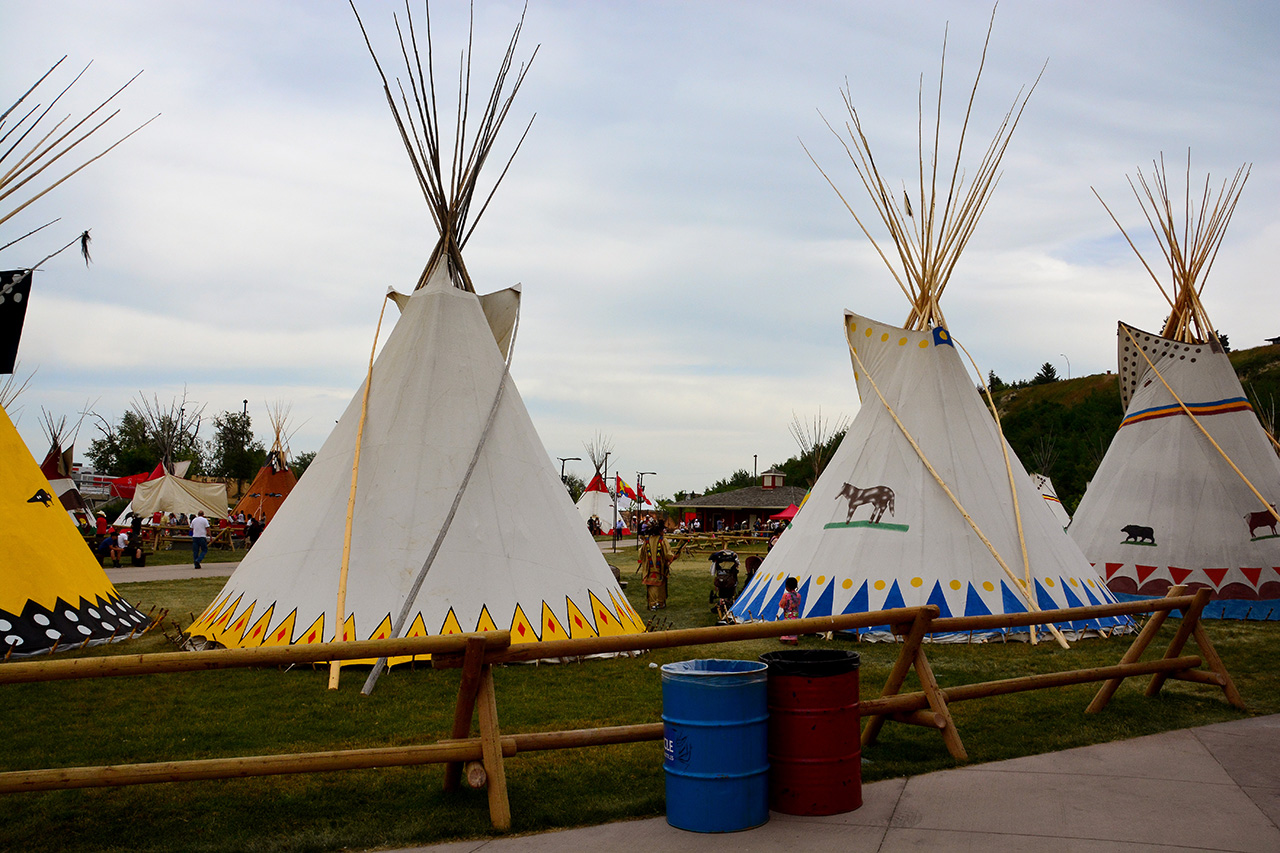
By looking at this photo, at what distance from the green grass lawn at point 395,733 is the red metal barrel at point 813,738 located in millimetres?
622

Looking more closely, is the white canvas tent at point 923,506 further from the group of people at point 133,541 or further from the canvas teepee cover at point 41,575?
the group of people at point 133,541

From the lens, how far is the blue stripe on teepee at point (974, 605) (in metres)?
8.85

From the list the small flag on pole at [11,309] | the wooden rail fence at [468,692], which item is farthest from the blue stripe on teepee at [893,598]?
the small flag on pole at [11,309]

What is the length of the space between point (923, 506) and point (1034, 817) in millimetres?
6046

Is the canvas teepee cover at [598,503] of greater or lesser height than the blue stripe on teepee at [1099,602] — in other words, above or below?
above

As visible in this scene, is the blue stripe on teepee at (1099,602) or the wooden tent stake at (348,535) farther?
the blue stripe on teepee at (1099,602)

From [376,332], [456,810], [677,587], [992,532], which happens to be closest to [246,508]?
[677,587]

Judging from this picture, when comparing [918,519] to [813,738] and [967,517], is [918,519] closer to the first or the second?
[967,517]

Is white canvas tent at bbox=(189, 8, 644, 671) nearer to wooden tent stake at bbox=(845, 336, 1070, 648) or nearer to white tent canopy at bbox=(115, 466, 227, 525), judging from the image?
wooden tent stake at bbox=(845, 336, 1070, 648)

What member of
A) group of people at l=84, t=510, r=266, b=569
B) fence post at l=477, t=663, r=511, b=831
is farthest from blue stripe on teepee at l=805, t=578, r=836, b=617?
group of people at l=84, t=510, r=266, b=569

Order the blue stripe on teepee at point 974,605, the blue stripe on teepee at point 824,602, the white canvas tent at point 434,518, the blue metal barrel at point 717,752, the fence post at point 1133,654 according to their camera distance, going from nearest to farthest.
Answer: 1. the blue metal barrel at point 717,752
2. the fence post at point 1133,654
3. the white canvas tent at point 434,518
4. the blue stripe on teepee at point 974,605
5. the blue stripe on teepee at point 824,602

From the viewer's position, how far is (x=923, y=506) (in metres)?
9.73

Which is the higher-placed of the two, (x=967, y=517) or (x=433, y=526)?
(x=433, y=526)

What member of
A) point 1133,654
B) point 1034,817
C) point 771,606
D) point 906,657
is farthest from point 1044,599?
point 1034,817
